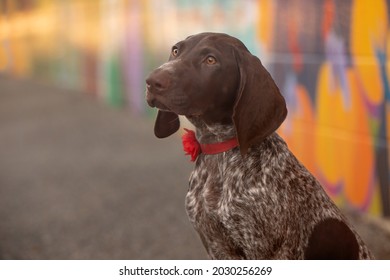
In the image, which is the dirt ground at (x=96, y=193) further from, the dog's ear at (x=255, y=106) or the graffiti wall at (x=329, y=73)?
the dog's ear at (x=255, y=106)

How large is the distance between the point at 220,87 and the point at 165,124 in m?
0.26

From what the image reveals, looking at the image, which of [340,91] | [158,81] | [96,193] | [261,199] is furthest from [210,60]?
[96,193]

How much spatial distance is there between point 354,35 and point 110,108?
7931 mm

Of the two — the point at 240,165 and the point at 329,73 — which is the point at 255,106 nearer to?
the point at 240,165

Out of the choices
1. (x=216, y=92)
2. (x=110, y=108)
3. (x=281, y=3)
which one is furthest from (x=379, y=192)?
(x=110, y=108)

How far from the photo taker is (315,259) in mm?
2756

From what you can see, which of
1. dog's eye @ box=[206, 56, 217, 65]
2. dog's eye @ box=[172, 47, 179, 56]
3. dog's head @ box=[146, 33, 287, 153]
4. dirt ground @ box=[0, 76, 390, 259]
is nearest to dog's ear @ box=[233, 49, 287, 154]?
dog's head @ box=[146, 33, 287, 153]

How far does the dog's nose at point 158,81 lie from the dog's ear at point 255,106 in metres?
0.27

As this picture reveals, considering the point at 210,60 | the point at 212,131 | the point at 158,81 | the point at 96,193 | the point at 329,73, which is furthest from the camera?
the point at 96,193

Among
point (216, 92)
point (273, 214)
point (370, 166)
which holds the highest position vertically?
point (216, 92)

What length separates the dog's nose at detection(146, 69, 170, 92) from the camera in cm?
235

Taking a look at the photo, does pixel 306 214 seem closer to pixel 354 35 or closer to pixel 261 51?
pixel 354 35

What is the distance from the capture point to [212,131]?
258 centimetres

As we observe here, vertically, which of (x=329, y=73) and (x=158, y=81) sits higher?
(x=158, y=81)
